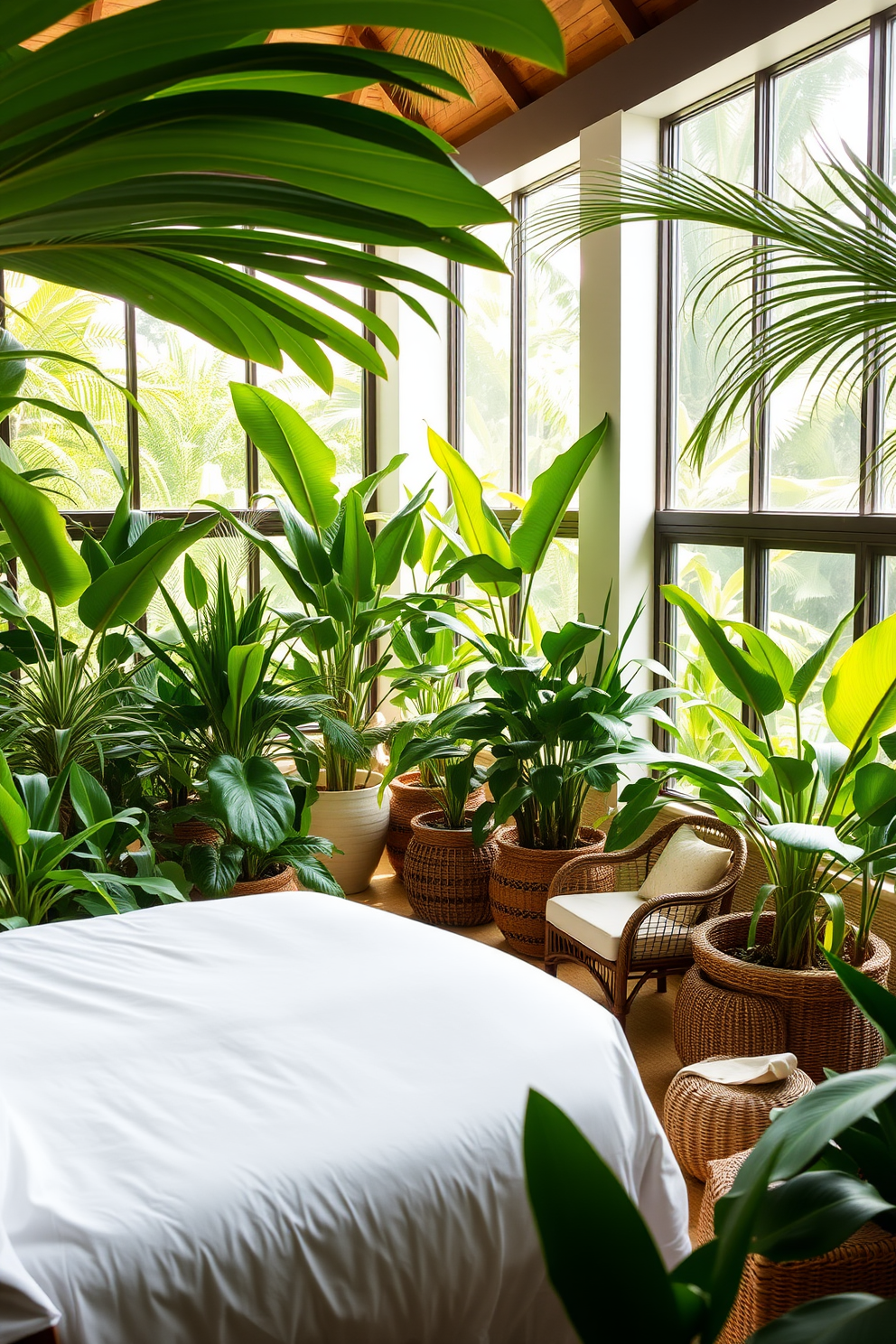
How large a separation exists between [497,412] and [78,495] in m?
2.26

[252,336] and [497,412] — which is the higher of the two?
[497,412]

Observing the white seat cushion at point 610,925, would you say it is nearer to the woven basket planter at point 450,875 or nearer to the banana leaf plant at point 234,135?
the woven basket planter at point 450,875

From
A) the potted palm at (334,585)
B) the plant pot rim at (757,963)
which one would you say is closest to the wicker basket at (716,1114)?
the plant pot rim at (757,963)

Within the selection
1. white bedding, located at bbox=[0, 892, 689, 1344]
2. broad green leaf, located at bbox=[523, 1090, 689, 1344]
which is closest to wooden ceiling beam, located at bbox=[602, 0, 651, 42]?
Answer: white bedding, located at bbox=[0, 892, 689, 1344]

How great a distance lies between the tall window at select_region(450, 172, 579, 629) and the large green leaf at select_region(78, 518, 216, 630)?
6.32ft

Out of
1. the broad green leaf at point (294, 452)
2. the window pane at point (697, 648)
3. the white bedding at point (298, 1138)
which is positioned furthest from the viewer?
the broad green leaf at point (294, 452)

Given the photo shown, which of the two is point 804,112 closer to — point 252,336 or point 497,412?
point 497,412

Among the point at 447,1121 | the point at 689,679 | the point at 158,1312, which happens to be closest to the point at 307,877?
the point at 689,679

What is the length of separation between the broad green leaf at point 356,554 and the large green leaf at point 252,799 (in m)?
1.08

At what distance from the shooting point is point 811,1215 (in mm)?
1094

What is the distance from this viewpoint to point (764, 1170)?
694 mm

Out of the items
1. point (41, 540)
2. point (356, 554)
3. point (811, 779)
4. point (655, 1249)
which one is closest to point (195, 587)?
point (356, 554)

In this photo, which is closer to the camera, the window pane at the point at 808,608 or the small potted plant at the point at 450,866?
the window pane at the point at 808,608

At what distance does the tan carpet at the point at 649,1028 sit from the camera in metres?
3.21
